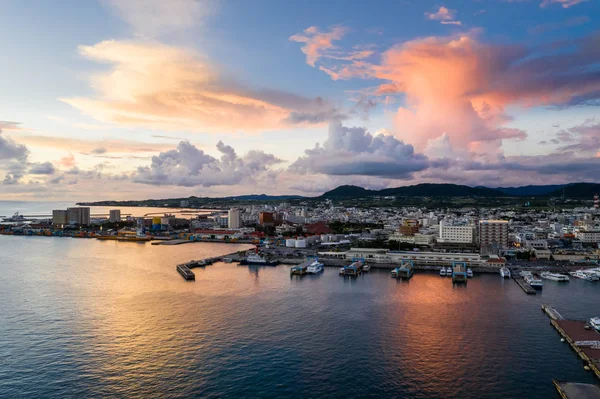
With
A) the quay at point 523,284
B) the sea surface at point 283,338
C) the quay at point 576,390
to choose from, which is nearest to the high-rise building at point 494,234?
the quay at point 523,284

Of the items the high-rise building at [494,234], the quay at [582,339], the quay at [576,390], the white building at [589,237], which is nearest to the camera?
the quay at [576,390]

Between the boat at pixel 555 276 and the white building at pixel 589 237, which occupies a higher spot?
the white building at pixel 589 237

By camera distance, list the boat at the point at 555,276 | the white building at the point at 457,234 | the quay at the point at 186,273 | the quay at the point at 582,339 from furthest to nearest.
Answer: the white building at the point at 457,234 → the quay at the point at 186,273 → the boat at the point at 555,276 → the quay at the point at 582,339

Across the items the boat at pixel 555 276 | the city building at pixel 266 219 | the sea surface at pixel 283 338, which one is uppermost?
the city building at pixel 266 219

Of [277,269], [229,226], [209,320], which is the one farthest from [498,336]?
[229,226]

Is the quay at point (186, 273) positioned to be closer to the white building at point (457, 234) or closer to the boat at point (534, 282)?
the boat at point (534, 282)

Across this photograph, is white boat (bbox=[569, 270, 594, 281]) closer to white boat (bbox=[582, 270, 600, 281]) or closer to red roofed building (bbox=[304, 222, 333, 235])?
white boat (bbox=[582, 270, 600, 281])

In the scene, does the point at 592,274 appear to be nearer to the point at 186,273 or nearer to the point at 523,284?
the point at 523,284
